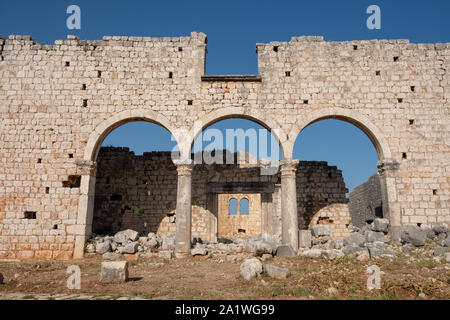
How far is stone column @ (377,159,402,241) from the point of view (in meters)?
9.87

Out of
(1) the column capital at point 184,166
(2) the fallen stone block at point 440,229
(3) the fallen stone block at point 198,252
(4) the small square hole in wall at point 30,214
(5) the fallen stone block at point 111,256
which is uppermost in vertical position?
(1) the column capital at point 184,166

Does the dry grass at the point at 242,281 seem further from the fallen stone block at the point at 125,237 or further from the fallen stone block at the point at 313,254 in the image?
the fallen stone block at the point at 125,237

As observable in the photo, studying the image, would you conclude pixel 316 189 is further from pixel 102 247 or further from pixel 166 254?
pixel 102 247

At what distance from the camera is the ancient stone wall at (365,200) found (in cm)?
1563

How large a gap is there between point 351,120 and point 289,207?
143 inches

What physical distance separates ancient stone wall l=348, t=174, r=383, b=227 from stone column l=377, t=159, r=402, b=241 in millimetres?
4757

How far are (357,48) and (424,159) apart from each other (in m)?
4.34

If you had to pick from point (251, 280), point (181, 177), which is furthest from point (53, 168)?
point (251, 280)

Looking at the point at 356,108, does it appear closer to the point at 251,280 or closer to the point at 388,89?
the point at 388,89

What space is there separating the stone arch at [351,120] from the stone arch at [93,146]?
13.0ft

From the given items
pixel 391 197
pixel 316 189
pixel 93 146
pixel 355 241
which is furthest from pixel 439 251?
pixel 93 146

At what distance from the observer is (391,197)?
395 inches

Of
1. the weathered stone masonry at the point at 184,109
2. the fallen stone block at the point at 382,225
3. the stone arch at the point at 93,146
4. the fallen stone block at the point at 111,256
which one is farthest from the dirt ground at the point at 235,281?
the weathered stone masonry at the point at 184,109

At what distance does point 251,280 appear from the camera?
6051 mm
